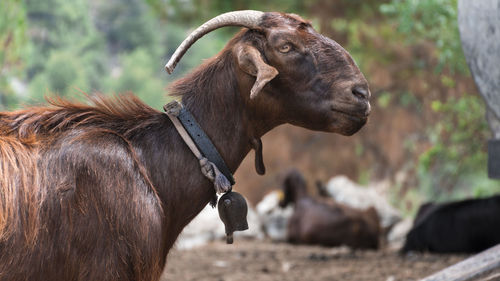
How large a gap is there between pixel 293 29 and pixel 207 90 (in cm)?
46

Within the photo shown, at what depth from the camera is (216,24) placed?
2.79m

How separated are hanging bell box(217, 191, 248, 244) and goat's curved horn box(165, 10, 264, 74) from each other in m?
0.59

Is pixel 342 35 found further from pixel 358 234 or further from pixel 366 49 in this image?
pixel 358 234

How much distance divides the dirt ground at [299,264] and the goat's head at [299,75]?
2.93 metres

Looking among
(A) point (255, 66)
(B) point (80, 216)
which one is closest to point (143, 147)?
(B) point (80, 216)

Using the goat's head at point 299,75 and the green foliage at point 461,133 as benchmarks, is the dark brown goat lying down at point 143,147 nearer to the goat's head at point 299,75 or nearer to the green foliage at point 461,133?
the goat's head at point 299,75

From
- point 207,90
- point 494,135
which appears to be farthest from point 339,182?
point 207,90

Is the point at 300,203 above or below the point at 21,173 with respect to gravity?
below

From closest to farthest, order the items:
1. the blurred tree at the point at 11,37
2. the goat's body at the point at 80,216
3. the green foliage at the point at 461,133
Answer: the goat's body at the point at 80,216 → the blurred tree at the point at 11,37 → the green foliage at the point at 461,133

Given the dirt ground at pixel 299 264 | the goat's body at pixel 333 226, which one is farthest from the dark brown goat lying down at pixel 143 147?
the goat's body at pixel 333 226

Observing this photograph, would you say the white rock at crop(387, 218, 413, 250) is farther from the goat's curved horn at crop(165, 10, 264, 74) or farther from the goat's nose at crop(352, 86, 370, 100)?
the goat's curved horn at crop(165, 10, 264, 74)

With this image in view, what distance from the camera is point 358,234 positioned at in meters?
8.64

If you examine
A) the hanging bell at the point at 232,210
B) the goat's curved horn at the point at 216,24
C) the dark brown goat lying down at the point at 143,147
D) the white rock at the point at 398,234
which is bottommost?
the white rock at the point at 398,234

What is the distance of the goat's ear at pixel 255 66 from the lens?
260 centimetres
